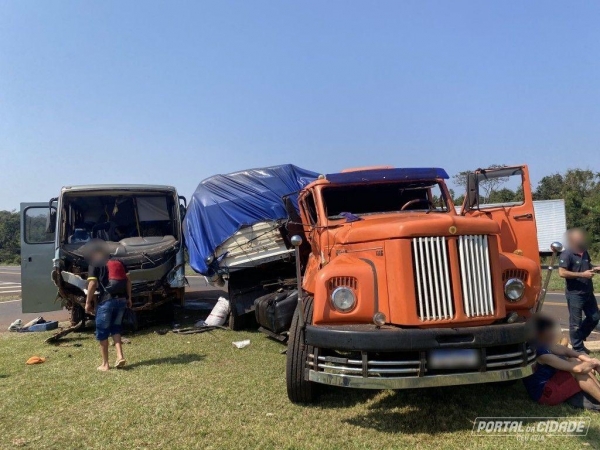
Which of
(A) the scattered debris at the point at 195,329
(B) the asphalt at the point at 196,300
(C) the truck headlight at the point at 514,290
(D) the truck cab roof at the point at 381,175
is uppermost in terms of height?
(D) the truck cab roof at the point at 381,175

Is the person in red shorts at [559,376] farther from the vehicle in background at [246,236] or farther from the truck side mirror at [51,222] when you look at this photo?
the truck side mirror at [51,222]

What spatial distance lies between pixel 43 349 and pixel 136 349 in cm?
158

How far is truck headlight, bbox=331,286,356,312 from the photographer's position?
418 centimetres

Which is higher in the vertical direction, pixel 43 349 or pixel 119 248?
pixel 119 248

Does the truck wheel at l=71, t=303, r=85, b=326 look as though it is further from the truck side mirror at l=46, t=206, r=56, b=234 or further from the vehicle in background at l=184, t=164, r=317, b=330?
the vehicle in background at l=184, t=164, r=317, b=330

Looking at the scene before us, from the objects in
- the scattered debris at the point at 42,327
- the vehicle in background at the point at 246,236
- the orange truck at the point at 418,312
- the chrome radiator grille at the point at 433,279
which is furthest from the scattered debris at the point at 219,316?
the chrome radiator grille at the point at 433,279

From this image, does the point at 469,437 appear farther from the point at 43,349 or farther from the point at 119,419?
the point at 43,349

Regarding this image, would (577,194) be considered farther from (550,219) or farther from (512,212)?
(512,212)

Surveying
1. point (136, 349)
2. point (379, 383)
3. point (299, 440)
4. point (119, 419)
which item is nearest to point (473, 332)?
point (379, 383)

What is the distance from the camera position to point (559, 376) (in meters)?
4.54

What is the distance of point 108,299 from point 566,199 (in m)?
29.0

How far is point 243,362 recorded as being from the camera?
6547 mm

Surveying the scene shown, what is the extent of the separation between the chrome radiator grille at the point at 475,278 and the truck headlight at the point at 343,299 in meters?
0.93

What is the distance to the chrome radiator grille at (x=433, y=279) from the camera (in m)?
3.97
